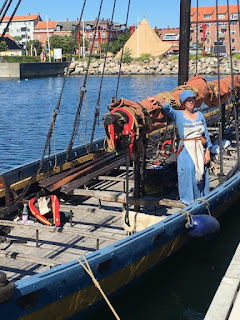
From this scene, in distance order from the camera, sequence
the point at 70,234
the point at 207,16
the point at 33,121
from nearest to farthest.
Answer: the point at 70,234 < the point at 33,121 < the point at 207,16

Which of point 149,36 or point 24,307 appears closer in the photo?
point 24,307

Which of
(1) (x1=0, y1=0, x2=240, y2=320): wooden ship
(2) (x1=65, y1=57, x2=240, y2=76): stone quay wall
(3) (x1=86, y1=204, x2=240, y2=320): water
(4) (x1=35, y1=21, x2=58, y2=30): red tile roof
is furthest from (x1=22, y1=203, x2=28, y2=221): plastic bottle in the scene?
(4) (x1=35, y1=21, x2=58, y2=30): red tile roof

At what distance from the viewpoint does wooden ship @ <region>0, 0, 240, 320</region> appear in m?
6.10

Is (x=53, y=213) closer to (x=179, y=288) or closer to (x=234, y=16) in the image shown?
(x=179, y=288)

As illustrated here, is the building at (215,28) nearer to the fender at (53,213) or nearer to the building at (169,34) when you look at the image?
the building at (169,34)

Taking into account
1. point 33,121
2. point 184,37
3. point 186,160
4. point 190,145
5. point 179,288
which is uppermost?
point 184,37

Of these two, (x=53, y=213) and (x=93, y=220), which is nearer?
(x=53, y=213)

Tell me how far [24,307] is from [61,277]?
55 cm

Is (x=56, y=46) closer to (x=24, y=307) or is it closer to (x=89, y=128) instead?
(x=89, y=128)

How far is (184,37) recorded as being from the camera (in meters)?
12.6

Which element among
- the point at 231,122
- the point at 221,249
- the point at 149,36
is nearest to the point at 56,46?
the point at 149,36

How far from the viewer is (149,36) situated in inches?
4621

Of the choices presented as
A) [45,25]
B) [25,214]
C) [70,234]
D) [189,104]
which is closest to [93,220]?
[70,234]

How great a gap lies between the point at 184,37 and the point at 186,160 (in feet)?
16.7
